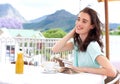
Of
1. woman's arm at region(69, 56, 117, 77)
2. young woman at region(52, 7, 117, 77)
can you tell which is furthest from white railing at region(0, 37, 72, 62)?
woman's arm at region(69, 56, 117, 77)

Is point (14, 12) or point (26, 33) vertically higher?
point (14, 12)

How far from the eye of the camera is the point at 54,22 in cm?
906

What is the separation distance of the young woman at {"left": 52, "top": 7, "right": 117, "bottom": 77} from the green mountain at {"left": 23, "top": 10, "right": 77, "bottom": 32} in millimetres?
6560

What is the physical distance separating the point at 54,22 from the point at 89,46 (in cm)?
712

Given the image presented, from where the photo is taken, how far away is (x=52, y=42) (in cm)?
612

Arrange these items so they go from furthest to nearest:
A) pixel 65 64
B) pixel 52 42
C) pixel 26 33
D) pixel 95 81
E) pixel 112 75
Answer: pixel 26 33 → pixel 52 42 → pixel 65 64 → pixel 112 75 → pixel 95 81

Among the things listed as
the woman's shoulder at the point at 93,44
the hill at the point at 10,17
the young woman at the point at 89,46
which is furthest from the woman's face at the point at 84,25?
the hill at the point at 10,17

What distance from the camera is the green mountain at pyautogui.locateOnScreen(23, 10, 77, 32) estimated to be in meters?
8.84

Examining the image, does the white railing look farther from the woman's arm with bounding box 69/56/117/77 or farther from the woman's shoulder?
the woman's arm with bounding box 69/56/117/77

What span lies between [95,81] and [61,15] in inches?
299

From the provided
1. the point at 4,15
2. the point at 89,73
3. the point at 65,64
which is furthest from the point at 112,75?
the point at 4,15

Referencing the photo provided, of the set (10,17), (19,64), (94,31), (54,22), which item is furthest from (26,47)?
(19,64)

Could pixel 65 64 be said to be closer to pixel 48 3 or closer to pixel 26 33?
pixel 26 33

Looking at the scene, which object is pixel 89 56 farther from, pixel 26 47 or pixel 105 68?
pixel 26 47
